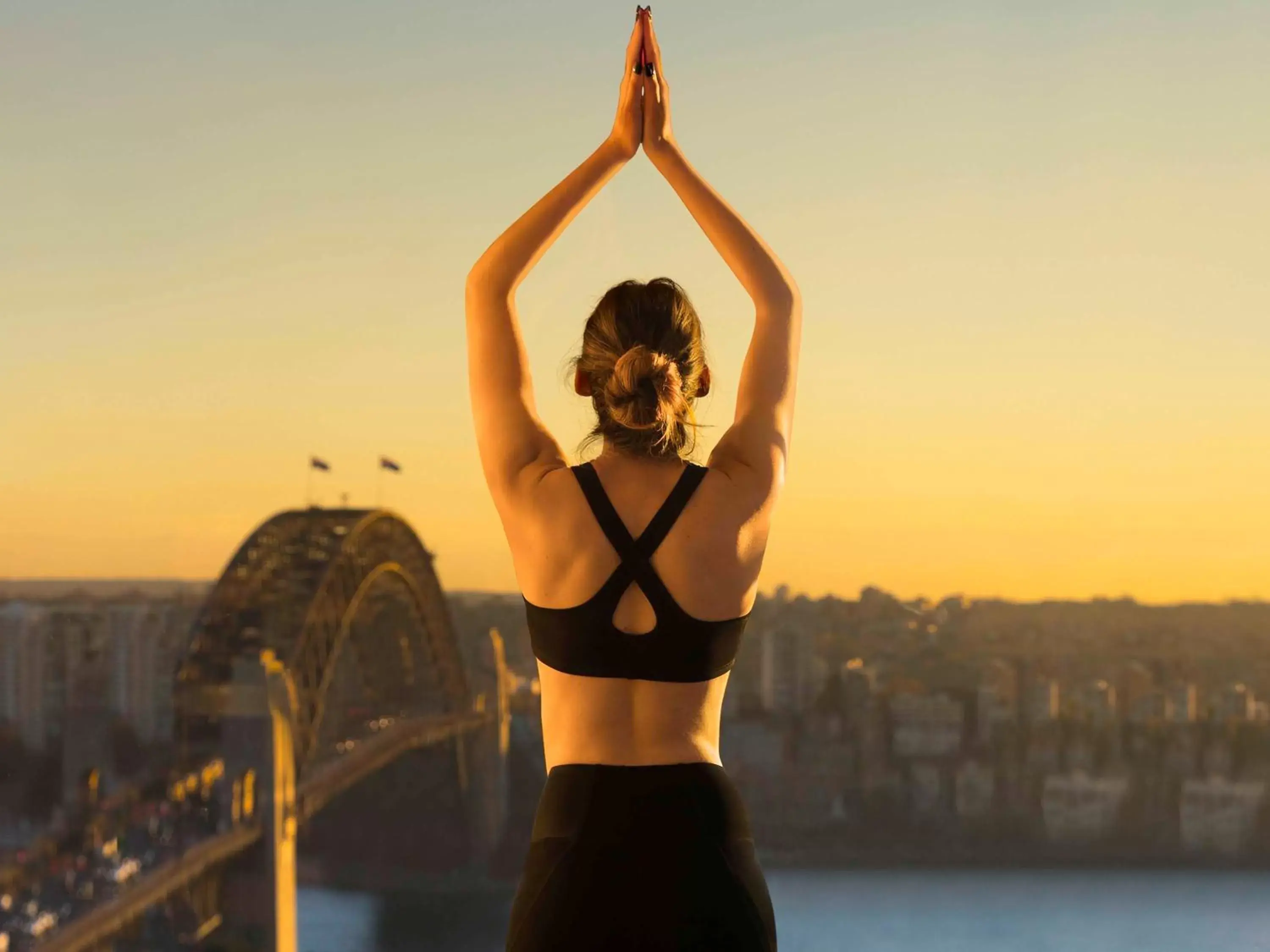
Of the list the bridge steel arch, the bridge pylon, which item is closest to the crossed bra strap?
the bridge pylon

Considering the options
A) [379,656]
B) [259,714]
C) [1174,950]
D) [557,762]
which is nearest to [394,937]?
[379,656]

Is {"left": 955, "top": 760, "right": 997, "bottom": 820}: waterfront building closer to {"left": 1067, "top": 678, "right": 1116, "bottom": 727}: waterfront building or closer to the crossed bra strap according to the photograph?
{"left": 1067, "top": 678, "right": 1116, "bottom": 727}: waterfront building

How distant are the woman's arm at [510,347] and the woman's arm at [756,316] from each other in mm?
78

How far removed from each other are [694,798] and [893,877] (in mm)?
36073

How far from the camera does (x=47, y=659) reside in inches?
1316

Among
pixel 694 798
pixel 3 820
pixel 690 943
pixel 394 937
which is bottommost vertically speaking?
pixel 394 937

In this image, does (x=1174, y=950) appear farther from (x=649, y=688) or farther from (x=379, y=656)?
(x=649, y=688)

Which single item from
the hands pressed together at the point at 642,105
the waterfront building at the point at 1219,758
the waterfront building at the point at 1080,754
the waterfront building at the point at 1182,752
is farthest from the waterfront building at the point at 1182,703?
the hands pressed together at the point at 642,105

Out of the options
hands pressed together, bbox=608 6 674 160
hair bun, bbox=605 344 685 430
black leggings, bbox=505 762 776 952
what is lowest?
black leggings, bbox=505 762 776 952

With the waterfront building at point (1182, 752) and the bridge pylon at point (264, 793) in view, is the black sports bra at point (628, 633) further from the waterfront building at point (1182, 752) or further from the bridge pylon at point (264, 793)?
the waterfront building at point (1182, 752)

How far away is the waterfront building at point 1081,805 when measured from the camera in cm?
3384

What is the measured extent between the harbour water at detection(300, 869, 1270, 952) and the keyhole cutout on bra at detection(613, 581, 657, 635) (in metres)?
28.7

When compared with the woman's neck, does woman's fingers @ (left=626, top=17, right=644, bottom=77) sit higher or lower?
higher

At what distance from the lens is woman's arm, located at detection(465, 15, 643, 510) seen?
1.28m
